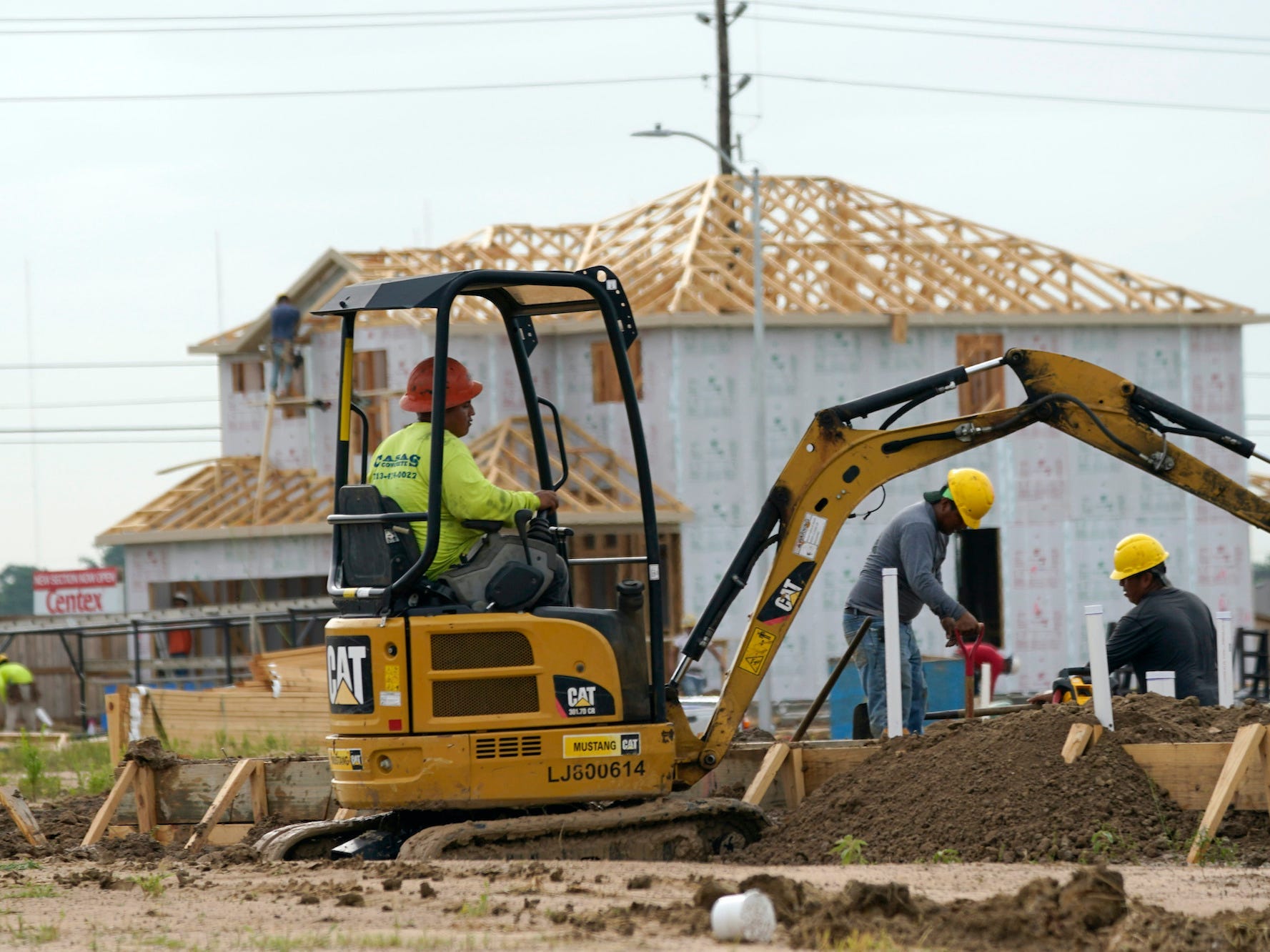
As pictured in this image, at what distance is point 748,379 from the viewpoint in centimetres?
2950

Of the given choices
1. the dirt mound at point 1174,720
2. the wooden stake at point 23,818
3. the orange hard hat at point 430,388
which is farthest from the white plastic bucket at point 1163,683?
the wooden stake at point 23,818

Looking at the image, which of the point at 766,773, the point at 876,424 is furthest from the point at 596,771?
the point at 876,424

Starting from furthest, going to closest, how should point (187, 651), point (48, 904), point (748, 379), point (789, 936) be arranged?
point (187, 651) → point (748, 379) → point (48, 904) → point (789, 936)

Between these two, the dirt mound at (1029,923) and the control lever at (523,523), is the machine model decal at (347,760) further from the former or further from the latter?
the dirt mound at (1029,923)

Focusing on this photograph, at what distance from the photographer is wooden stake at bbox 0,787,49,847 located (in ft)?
34.4

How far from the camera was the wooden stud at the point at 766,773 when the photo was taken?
10.2 meters

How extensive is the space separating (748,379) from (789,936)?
23.4 metres

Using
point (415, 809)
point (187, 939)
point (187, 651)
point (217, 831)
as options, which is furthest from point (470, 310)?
point (187, 939)

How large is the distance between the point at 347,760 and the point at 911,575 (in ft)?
14.0

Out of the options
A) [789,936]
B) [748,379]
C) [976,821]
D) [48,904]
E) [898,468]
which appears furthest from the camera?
[748,379]

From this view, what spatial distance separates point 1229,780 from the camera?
8.73 meters

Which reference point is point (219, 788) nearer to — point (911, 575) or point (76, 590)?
point (911, 575)

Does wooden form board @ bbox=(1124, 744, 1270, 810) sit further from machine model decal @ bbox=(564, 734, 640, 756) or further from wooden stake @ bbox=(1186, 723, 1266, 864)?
machine model decal @ bbox=(564, 734, 640, 756)

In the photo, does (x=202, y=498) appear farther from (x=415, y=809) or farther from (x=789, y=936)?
(x=789, y=936)
